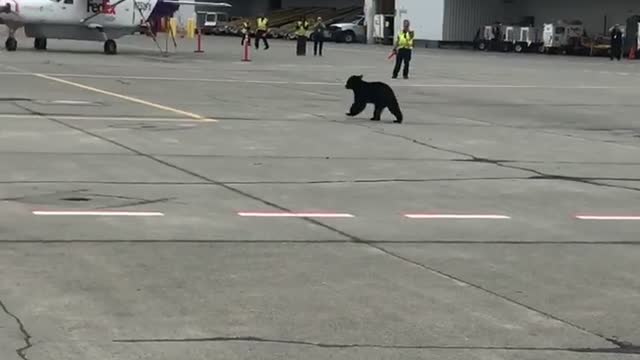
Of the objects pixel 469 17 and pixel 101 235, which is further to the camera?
pixel 469 17

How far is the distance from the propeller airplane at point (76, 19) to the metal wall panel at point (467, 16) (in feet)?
100

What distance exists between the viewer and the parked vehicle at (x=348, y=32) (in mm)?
76250

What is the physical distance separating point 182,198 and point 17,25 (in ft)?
104

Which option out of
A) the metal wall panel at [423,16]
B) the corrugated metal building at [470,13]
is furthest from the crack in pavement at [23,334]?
the metal wall panel at [423,16]

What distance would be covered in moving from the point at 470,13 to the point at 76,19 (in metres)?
37.0

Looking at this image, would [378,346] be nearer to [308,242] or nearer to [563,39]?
[308,242]

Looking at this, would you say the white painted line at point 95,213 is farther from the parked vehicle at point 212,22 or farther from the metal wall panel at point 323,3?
the parked vehicle at point 212,22

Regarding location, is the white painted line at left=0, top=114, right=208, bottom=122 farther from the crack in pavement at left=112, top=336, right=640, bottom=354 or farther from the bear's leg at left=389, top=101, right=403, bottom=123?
the crack in pavement at left=112, top=336, right=640, bottom=354

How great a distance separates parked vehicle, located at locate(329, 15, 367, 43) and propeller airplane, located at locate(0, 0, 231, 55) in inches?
1307

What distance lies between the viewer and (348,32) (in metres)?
76.4

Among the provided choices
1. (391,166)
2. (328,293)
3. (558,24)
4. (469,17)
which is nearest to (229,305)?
(328,293)

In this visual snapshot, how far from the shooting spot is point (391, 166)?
13.3m

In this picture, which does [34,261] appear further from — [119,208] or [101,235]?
[119,208]

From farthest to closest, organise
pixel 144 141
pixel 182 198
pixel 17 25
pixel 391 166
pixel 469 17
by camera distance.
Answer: pixel 469 17
pixel 17 25
pixel 144 141
pixel 391 166
pixel 182 198
